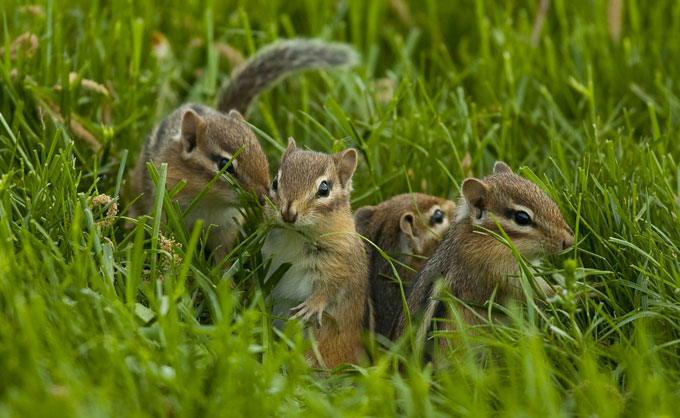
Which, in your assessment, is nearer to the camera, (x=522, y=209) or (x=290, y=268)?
(x=522, y=209)

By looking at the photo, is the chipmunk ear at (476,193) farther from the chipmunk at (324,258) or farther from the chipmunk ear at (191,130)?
the chipmunk ear at (191,130)

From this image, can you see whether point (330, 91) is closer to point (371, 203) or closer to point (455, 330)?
point (371, 203)

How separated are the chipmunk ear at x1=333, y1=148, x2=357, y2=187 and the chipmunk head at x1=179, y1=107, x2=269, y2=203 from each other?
17.3 inches

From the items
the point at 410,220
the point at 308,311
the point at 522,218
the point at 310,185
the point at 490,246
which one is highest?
the point at 310,185

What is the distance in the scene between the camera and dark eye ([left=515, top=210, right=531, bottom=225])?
454 cm

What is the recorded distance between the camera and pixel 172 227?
14.8 ft

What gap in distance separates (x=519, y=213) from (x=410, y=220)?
0.83 metres

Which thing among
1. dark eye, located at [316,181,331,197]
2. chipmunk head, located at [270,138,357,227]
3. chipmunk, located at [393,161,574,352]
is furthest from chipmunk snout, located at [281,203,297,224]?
chipmunk, located at [393,161,574,352]

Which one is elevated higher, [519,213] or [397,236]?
[519,213]

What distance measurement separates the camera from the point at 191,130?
17.8 ft

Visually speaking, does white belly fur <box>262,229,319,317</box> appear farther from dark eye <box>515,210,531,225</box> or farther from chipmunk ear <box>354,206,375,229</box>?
dark eye <box>515,210,531,225</box>

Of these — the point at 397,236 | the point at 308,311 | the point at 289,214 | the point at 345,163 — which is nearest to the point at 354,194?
the point at 397,236

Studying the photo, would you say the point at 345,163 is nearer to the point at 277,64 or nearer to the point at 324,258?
the point at 324,258

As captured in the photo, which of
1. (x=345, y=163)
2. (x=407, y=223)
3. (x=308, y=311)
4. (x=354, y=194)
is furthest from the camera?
(x=354, y=194)
